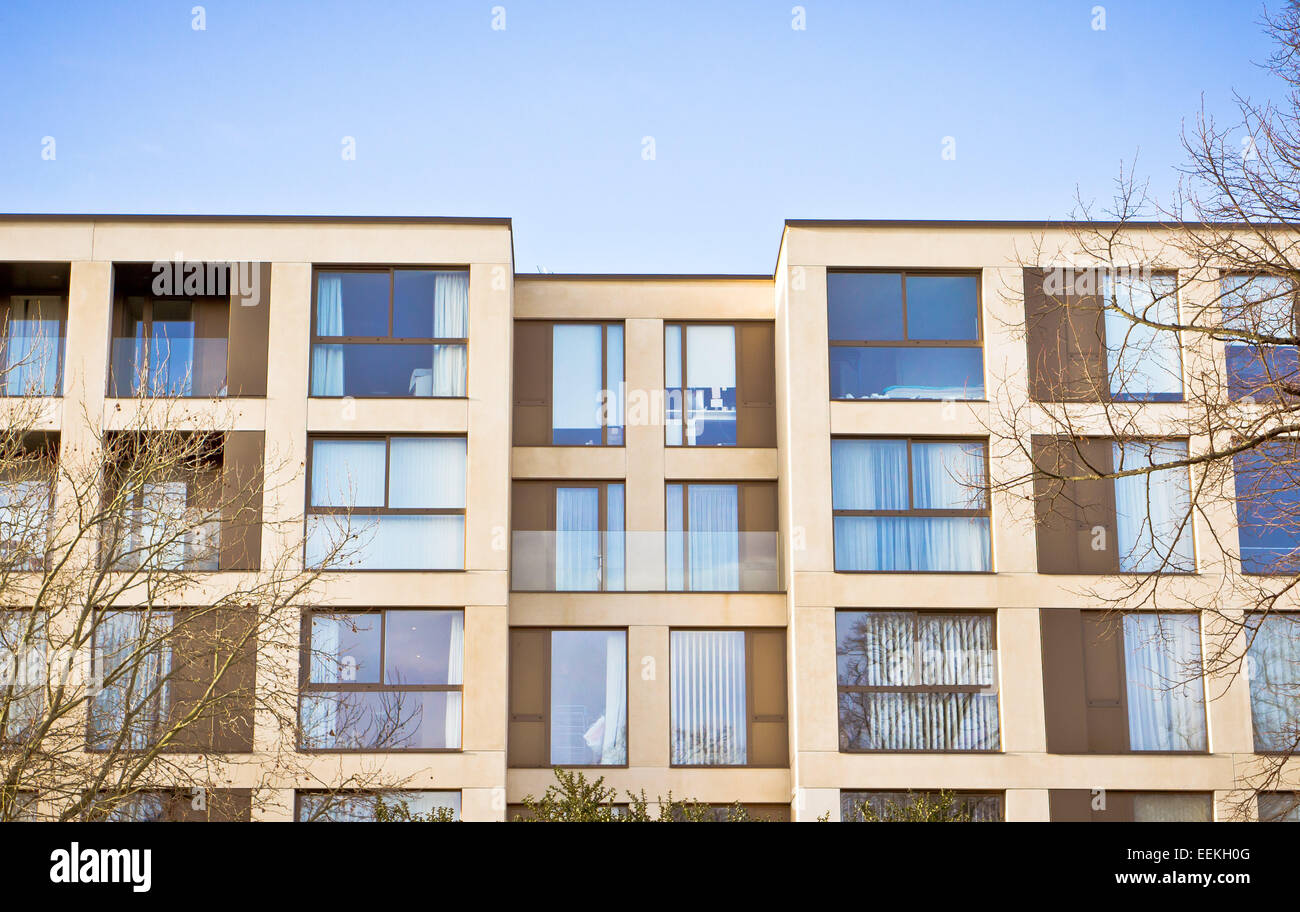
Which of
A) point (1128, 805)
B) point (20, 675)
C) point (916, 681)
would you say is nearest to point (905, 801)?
point (916, 681)

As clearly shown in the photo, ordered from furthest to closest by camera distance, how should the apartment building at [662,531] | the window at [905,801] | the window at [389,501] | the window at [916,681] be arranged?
1. the window at [389,501]
2. the window at [916,681]
3. the apartment building at [662,531]
4. the window at [905,801]

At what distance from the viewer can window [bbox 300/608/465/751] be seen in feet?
66.6

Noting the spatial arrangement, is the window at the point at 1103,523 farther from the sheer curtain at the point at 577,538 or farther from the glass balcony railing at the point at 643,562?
the sheer curtain at the point at 577,538

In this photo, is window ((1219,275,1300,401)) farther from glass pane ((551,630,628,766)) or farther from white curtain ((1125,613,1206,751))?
glass pane ((551,630,628,766))

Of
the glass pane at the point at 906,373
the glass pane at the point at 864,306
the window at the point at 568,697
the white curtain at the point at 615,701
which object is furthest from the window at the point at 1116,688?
the window at the point at 568,697

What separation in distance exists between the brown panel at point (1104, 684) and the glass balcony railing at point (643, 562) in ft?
16.6

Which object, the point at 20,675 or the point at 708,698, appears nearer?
the point at 20,675

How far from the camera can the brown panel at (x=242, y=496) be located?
20.8 meters

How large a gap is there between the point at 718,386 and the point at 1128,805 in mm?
9543

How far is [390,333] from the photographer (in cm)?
2194

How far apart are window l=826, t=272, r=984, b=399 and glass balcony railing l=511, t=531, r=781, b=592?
3143 mm

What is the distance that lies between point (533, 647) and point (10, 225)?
11.1 metres

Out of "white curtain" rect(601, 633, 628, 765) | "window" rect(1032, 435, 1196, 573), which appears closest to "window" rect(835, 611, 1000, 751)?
"window" rect(1032, 435, 1196, 573)

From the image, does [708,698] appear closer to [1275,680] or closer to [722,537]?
[722,537]
